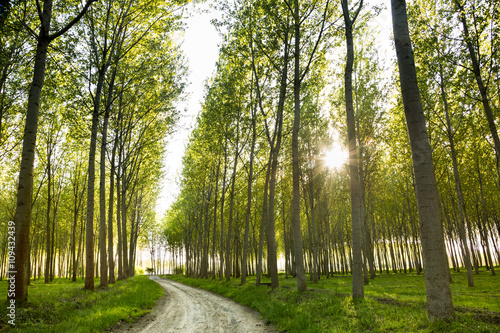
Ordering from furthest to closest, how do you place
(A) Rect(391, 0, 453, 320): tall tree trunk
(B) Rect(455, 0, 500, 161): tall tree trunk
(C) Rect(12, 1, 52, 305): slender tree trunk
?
(B) Rect(455, 0, 500, 161): tall tree trunk
(C) Rect(12, 1, 52, 305): slender tree trunk
(A) Rect(391, 0, 453, 320): tall tree trunk

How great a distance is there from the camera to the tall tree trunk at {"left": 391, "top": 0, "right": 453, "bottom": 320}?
548 centimetres

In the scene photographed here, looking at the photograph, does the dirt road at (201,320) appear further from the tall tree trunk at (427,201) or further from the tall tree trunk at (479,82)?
the tall tree trunk at (479,82)

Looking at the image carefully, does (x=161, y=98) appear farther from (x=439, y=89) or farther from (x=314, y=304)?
(x=439, y=89)

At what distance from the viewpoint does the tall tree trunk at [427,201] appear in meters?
5.48

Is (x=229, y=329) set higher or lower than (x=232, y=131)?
lower

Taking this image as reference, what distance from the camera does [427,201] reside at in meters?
5.74

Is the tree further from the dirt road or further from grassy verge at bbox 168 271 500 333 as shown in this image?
grassy verge at bbox 168 271 500 333

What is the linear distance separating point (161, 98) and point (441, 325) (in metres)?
20.5

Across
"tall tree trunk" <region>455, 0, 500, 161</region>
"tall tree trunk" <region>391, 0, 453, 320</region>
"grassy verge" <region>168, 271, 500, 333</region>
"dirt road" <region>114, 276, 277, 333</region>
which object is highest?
"tall tree trunk" <region>455, 0, 500, 161</region>

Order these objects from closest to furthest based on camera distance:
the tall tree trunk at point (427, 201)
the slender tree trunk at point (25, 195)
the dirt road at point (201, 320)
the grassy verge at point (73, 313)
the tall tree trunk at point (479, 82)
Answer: the tall tree trunk at point (427, 201), the grassy verge at point (73, 313), the slender tree trunk at point (25, 195), the dirt road at point (201, 320), the tall tree trunk at point (479, 82)

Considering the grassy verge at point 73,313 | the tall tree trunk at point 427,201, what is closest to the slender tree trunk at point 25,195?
the grassy verge at point 73,313

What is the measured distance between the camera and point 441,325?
5289 millimetres

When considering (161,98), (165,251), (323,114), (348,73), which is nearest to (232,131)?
(161,98)

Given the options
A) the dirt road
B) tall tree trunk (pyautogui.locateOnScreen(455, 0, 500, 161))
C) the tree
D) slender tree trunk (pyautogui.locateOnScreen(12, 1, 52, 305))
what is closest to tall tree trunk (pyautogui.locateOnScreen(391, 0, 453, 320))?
the dirt road
